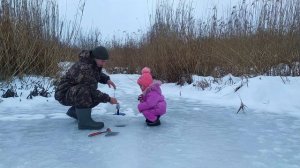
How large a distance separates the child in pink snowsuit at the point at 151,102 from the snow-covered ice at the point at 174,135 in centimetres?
10

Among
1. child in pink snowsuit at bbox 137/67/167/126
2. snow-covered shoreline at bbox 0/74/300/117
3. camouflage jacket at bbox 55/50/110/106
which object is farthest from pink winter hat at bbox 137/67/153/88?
snow-covered shoreline at bbox 0/74/300/117

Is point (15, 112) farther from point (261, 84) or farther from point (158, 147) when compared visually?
point (261, 84)

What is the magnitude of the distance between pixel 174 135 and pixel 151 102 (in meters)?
0.51

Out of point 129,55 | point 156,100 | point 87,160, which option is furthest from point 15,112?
point 129,55

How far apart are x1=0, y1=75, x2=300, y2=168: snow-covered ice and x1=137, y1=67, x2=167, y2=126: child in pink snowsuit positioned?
0.10 metres

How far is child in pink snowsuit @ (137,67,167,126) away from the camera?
3.50m

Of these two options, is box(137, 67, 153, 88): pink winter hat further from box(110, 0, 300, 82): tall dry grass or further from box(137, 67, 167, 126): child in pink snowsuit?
box(110, 0, 300, 82): tall dry grass

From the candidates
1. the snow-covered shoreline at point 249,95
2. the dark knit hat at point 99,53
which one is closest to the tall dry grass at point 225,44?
the snow-covered shoreline at point 249,95

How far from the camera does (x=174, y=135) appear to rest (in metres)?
3.09

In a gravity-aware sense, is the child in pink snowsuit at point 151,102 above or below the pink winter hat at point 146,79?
below

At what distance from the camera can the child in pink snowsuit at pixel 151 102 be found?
3.50 metres

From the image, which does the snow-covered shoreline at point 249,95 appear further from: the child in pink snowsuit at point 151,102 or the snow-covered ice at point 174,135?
the child in pink snowsuit at point 151,102

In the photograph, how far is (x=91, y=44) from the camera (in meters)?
13.3

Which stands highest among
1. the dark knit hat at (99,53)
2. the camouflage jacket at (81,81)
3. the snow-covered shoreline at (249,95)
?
the dark knit hat at (99,53)
